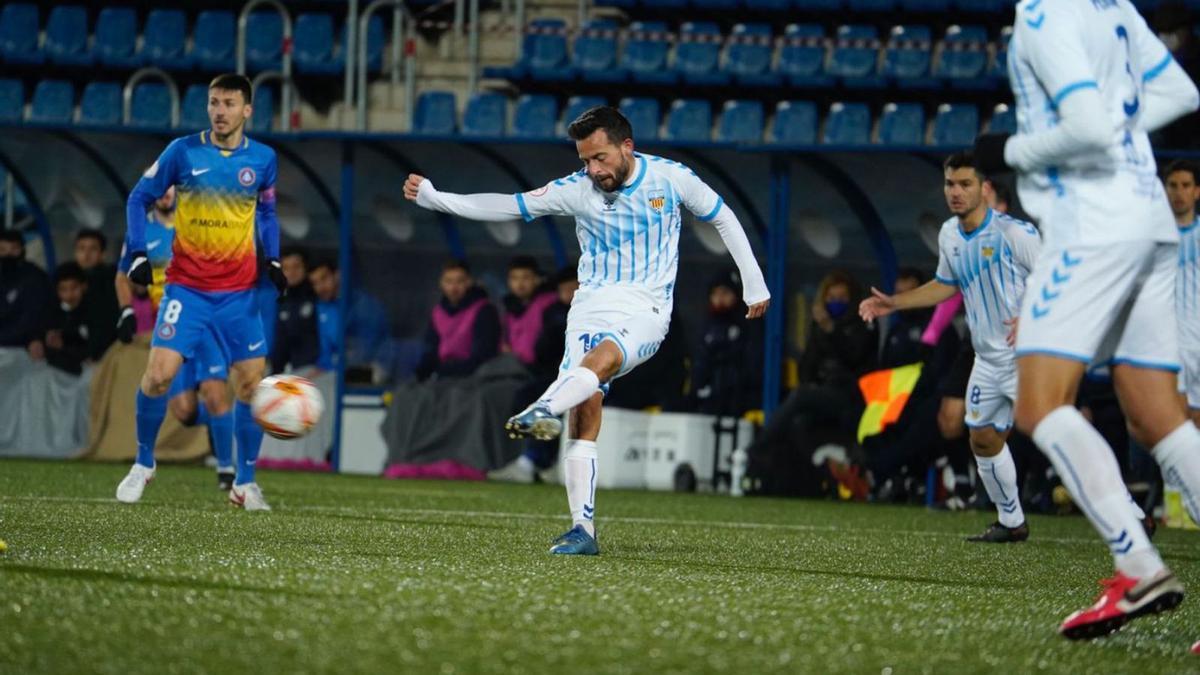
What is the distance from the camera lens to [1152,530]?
9.77 metres

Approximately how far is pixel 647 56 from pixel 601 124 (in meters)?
12.1

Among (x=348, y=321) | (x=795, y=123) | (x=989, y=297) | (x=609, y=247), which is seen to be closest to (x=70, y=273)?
(x=348, y=321)

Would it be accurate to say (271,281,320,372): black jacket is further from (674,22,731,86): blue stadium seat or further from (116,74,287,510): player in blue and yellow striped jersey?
(116,74,287,510): player in blue and yellow striped jersey

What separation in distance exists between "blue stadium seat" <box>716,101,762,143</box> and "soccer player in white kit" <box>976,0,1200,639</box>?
12.8 meters

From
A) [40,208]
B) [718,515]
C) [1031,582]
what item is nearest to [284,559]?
[1031,582]

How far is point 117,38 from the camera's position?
20.3 m

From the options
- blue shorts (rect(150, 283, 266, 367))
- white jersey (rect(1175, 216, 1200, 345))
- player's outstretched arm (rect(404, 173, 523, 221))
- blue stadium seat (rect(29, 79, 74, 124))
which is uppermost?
blue stadium seat (rect(29, 79, 74, 124))

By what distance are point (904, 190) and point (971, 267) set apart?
5368 millimetres

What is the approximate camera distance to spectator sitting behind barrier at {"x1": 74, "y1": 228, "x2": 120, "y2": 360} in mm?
15867

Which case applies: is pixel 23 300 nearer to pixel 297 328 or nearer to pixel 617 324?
pixel 297 328

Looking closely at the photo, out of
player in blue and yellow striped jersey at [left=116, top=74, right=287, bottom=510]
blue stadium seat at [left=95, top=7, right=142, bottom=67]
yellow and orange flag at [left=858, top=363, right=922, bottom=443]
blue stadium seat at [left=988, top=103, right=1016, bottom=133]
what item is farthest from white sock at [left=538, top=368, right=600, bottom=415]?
blue stadium seat at [left=95, top=7, right=142, bottom=67]

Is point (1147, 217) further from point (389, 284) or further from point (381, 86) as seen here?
point (381, 86)

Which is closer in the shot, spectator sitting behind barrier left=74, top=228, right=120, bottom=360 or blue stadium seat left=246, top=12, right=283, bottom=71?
spectator sitting behind barrier left=74, top=228, right=120, bottom=360

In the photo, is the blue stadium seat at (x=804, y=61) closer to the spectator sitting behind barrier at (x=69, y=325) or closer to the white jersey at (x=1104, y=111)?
the spectator sitting behind barrier at (x=69, y=325)
